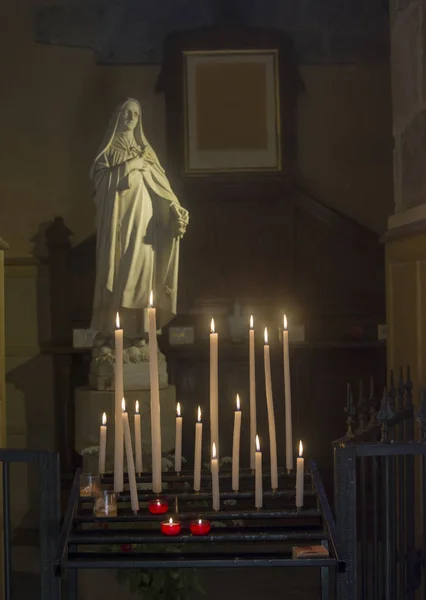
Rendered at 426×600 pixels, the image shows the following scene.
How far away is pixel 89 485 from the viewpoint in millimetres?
1753

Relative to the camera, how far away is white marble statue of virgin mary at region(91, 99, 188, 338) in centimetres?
491

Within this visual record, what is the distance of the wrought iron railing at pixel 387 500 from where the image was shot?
1552 millimetres

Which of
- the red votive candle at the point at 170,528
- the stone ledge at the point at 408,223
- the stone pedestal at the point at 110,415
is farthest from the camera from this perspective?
the stone pedestal at the point at 110,415

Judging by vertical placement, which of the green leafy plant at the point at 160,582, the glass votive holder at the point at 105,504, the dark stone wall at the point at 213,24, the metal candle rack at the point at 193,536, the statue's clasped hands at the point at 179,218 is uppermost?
the dark stone wall at the point at 213,24

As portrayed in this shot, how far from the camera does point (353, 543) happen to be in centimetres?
150

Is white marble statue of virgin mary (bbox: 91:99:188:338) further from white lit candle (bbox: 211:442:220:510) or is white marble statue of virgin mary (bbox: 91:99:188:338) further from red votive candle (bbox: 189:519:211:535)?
red votive candle (bbox: 189:519:211:535)

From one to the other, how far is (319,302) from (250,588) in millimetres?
2447

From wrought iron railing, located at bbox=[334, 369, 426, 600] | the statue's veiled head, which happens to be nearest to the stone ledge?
wrought iron railing, located at bbox=[334, 369, 426, 600]

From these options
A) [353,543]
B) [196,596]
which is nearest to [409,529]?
[353,543]

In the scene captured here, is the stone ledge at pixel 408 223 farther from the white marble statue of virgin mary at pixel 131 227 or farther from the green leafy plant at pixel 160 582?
the white marble statue of virgin mary at pixel 131 227

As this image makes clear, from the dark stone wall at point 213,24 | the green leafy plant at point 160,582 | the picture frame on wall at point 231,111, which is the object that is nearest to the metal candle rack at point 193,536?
the green leafy plant at point 160,582

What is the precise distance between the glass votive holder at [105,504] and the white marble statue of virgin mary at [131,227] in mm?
3278

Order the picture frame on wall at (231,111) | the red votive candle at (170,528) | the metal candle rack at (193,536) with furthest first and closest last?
the picture frame on wall at (231,111) < the red votive candle at (170,528) < the metal candle rack at (193,536)

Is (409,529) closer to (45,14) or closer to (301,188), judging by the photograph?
(301,188)
